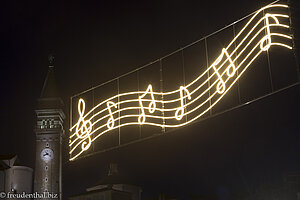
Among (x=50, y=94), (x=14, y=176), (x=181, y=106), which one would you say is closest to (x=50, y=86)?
(x=50, y=94)

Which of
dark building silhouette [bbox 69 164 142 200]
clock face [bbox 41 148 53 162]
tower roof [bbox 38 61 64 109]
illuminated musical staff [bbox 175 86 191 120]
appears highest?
tower roof [bbox 38 61 64 109]

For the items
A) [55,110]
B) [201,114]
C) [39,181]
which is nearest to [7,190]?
[39,181]

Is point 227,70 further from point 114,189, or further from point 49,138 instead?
point 49,138

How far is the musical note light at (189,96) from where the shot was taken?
12.6m

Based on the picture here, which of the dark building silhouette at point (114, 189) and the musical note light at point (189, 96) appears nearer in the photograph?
the musical note light at point (189, 96)

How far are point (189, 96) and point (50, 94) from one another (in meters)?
60.6

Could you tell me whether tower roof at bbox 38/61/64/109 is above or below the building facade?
above

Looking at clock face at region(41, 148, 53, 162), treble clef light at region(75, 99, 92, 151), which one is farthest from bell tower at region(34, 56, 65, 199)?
treble clef light at region(75, 99, 92, 151)

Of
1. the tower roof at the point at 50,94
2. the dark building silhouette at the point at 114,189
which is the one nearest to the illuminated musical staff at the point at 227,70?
the dark building silhouette at the point at 114,189

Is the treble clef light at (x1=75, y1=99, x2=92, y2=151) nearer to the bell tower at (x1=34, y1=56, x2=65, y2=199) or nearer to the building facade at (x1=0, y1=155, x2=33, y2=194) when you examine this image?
the building facade at (x1=0, y1=155, x2=33, y2=194)

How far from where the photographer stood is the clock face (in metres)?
70.2

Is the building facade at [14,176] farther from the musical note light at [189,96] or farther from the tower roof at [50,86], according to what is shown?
the musical note light at [189,96]

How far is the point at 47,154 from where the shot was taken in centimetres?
7056

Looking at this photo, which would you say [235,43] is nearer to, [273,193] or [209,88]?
[209,88]
